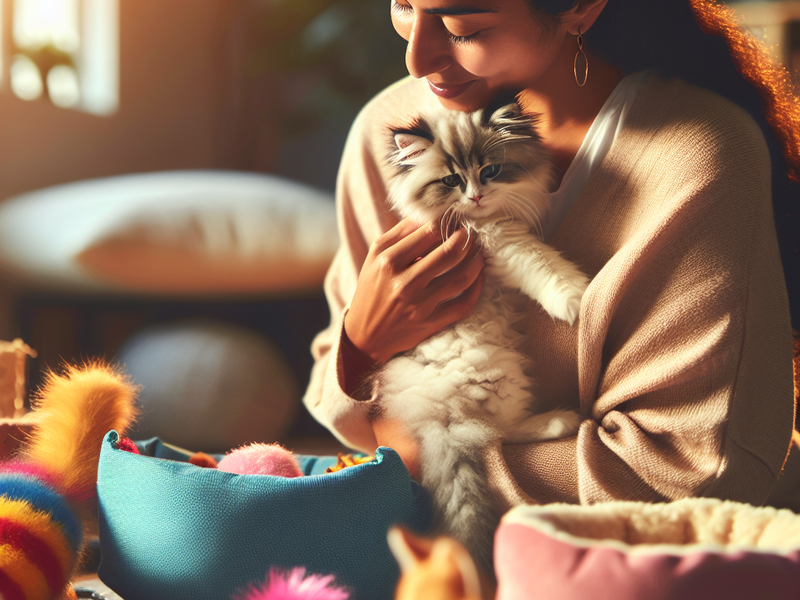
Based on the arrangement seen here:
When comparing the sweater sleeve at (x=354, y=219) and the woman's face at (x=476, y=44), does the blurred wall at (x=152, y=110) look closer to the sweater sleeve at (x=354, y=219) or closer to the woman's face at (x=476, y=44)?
the sweater sleeve at (x=354, y=219)

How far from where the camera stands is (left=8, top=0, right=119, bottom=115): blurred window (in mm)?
1607

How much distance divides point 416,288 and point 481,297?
0.08 meters

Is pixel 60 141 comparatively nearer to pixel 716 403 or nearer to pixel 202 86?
pixel 202 86

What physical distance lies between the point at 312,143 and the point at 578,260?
1.06 metres

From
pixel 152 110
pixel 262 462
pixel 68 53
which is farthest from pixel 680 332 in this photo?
pixel 68 53

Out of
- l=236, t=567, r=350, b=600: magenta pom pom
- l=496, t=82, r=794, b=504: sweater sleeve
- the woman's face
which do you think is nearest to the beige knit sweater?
l=496, t=82, r=794, b=504: sweater sleeve

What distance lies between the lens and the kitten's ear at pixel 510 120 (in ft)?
2.42

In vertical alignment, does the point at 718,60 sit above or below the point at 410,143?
above

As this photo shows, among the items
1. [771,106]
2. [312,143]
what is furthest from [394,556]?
[312,143]

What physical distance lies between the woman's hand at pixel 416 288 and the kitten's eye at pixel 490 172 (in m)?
0.08

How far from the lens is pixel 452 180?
30.8 inches

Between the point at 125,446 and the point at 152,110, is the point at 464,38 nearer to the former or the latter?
the point at 125,446

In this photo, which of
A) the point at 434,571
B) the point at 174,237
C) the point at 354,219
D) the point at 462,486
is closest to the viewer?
the point at 434,571

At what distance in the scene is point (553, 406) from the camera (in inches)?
29.8
